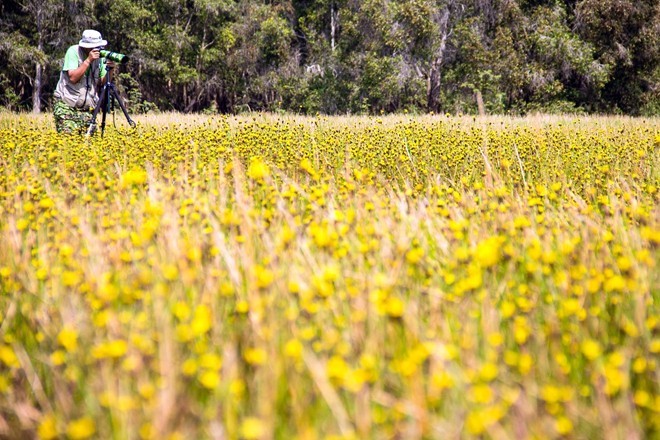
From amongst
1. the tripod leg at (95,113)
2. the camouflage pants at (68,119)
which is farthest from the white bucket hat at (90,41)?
the camouflage pants at (68,119)

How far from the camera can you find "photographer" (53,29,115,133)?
7.54 meters

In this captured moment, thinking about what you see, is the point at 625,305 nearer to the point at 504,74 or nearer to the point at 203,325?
the point at 203,325

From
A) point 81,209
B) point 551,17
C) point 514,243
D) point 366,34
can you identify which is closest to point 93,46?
point 81,209

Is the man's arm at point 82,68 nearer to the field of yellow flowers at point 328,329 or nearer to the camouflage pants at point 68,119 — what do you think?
the camouflage pants at point 68,119

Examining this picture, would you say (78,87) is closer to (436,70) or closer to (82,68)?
(82,68)

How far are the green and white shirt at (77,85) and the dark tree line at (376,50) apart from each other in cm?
1464

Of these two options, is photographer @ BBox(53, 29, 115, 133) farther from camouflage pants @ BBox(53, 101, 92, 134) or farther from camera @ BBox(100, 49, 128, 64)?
camera @ BBox(100, 49, 128, 64)

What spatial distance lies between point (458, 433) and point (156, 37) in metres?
29.5

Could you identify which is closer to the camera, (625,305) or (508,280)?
(625,305)

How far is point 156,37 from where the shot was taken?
2794cm

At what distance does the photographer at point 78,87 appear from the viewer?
7539 mm

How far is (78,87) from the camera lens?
771 cm

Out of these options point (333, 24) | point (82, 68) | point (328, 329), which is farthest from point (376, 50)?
point (328, 329)

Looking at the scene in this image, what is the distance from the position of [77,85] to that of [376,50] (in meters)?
18.7
